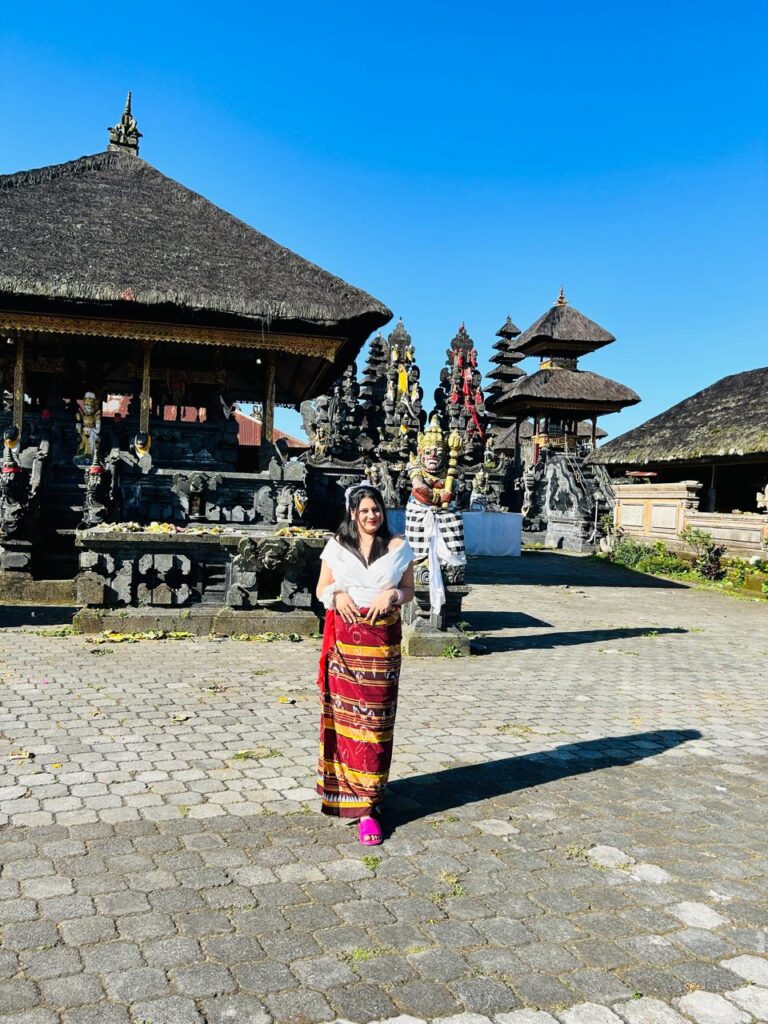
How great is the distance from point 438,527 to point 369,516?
14.7 ft

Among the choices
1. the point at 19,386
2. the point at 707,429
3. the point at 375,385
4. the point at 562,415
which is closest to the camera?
the point at 19,386

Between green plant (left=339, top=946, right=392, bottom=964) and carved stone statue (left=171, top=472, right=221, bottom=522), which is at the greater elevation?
carved stone statue (left=171, top=472, right=221, bottom=522)

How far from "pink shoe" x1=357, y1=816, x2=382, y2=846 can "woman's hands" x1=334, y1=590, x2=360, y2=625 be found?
1043mm

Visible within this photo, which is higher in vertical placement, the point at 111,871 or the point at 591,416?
the point at 591,416

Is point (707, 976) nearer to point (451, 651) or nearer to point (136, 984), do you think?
point (136, 984)

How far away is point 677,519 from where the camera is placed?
22359 mm

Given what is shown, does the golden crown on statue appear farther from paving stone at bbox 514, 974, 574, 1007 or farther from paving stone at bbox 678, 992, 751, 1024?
paving stone at bbox 678, 992, 751, 1024

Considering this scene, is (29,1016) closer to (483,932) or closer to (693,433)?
(483,932)

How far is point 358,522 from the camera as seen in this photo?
4.34 meters

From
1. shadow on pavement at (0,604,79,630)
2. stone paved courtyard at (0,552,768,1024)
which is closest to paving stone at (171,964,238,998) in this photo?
stone paved courtyard at (0,552,768,1024)

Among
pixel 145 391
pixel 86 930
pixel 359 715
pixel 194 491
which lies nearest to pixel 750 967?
pixel 359 715

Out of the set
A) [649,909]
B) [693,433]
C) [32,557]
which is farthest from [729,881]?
[693,433]

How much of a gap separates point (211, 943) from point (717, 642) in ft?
31.7

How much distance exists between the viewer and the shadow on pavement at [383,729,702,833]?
452 centimetres
